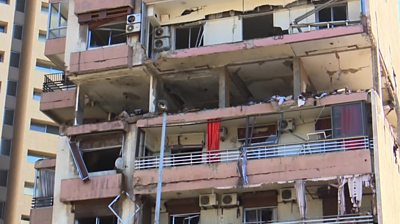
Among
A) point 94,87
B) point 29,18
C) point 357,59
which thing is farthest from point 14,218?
point 357,59

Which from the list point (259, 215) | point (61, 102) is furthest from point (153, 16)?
point (259, 215)

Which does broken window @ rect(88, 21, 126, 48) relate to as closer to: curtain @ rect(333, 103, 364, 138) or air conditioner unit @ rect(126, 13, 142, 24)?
air conditioner unit @ rect(126, 13, 142, 24)

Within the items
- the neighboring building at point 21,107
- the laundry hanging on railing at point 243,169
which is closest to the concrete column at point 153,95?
the laundry hanging on railing at point 243,169

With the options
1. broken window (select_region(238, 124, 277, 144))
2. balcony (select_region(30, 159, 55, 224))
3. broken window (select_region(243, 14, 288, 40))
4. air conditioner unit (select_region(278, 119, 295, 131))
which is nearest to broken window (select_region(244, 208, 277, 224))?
broken window (select_region(238, 124, 277, 144))

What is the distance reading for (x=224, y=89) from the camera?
2686cm

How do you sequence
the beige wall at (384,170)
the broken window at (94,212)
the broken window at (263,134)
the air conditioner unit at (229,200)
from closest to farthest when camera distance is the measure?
the beige wall at (384,170), the air conditioner unit at (229,200), the broken window at (94,212), the broken window at (263,134)

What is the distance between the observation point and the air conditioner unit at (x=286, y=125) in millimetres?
26172

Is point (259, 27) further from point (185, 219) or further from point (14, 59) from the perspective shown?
point (14, 59)

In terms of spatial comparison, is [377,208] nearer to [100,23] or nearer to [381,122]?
[381,122]

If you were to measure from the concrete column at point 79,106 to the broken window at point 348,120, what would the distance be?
29.3 feet

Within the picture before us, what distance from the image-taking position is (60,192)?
2661cm

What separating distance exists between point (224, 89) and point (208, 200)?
148 inches

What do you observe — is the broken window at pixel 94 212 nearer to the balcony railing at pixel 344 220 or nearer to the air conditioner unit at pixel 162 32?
the balcony railing at pixel 344 220

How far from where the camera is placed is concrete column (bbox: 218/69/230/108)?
1046 inches
